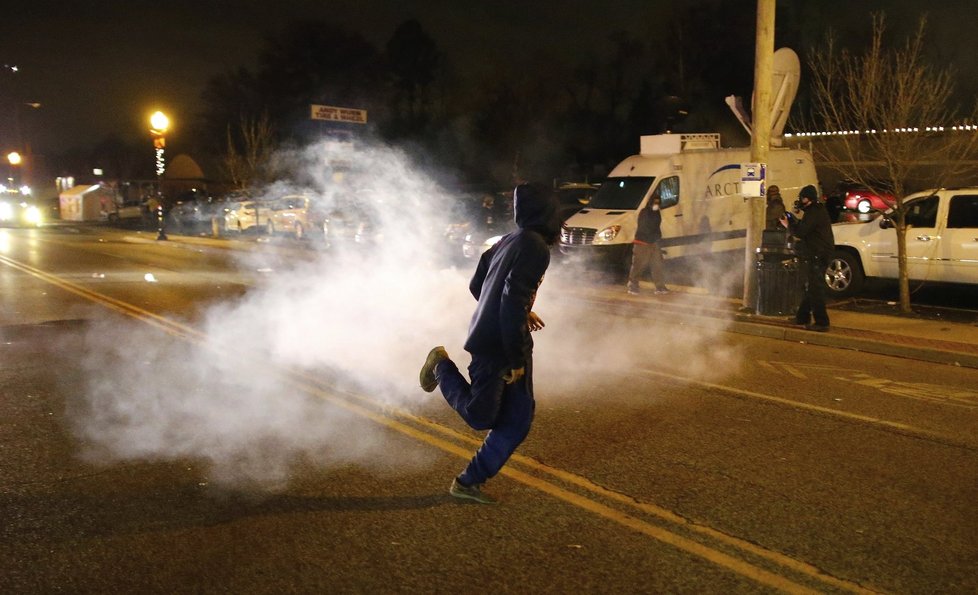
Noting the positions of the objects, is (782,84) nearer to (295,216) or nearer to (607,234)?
(607,234)

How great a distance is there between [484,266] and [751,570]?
213 cm

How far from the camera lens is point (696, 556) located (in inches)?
161

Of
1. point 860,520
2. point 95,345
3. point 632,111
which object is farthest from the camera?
point 632,111

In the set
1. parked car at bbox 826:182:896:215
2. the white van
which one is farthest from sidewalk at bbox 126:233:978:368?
parked car at bbox 826:182:896:215

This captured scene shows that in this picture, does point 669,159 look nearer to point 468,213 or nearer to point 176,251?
point 468,213

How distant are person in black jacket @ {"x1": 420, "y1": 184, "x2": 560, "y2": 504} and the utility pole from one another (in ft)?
25.8

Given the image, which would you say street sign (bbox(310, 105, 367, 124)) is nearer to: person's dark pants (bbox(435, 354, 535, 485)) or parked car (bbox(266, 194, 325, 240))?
parked car (bbox(266, 194, 325, 240))

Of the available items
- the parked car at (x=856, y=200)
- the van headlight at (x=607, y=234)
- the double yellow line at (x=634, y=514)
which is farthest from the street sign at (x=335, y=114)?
the double yellow line at (x=634, y=514)

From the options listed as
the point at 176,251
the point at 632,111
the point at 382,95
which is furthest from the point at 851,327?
the point at 382,95

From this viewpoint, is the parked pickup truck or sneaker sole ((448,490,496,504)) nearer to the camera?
sneaker sole ((448,490,496,504))

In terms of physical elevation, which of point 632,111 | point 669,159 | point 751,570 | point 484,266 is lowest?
point 751,570

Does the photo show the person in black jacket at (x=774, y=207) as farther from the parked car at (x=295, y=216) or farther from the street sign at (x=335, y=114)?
the street sign at (x=335, y=114)

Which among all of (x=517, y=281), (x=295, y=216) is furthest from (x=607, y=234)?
(x=295, y=216)

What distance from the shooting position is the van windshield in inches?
623
